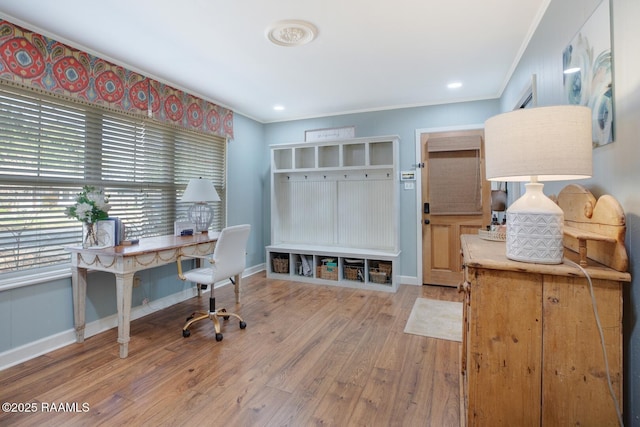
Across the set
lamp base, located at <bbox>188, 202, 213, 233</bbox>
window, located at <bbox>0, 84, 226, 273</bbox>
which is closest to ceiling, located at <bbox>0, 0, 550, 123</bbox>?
window, located at <bbox>0, 84, 226, 273</bbox>

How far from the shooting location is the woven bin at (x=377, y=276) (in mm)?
3940

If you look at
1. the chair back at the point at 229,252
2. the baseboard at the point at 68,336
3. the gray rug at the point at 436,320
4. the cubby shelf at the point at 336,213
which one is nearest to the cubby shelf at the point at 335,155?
the cubby shelf at the point at 336,213

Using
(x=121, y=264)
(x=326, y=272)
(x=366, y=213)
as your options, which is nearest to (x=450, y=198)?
(x=366, y=213)

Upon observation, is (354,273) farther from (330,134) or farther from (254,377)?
(254,377)

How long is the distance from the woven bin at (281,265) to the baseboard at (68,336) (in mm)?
1275

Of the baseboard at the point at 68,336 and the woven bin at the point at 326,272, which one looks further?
the woven bin at the point at 326,272

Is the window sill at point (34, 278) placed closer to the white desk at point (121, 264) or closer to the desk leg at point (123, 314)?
the white desk at point (121, 264)

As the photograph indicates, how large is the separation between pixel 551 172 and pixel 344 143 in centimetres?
329

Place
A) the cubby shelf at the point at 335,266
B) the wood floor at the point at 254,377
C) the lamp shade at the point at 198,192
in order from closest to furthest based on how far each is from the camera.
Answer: the wood floor at the point at 254,377 < the lamp shade at the point at 198,192 < the cubby shelf at the point at 335,266

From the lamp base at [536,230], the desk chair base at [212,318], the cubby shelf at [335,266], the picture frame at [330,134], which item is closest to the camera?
the lamp base at [536,230]

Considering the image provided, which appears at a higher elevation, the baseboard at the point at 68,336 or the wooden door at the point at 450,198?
the wooden door at the point at 450,198

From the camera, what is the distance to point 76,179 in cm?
256

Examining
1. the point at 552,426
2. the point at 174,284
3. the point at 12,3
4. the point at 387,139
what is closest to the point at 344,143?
the point at 387,139

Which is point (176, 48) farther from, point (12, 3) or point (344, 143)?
point (344, 143)
